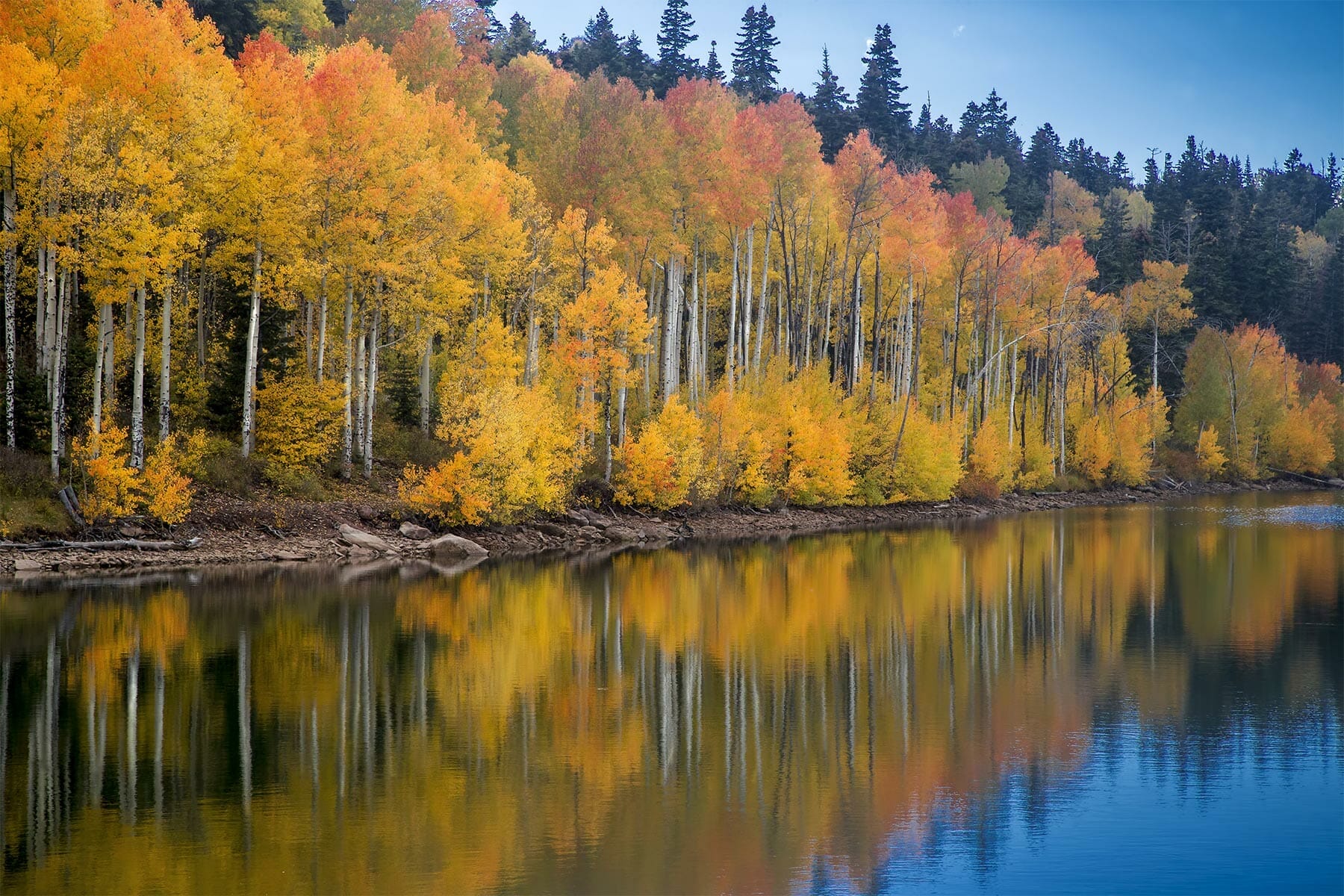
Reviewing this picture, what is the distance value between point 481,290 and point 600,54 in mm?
50162

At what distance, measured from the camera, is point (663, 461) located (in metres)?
42.9

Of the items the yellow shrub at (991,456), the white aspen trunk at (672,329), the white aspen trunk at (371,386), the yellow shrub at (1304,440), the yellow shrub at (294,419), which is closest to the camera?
the yellow shrub at (294,419)

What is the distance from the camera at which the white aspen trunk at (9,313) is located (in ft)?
93.9

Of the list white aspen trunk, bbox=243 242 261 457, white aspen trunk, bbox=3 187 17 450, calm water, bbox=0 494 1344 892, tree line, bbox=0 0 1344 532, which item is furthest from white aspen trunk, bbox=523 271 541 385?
white aspen trunk, bbox=3 187 17 450

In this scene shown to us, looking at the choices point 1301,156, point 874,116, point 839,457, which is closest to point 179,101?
point 839,457

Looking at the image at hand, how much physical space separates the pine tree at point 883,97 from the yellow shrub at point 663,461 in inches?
2423

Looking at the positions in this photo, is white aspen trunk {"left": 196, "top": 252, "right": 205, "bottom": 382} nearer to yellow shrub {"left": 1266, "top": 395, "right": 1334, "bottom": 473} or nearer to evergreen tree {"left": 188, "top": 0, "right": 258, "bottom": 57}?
evergreen tree {"left": 188, "top": 0, "right": 258, "bottom": 57}

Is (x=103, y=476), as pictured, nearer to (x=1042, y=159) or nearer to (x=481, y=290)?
(x=481, y=290)

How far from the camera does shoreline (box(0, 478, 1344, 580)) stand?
29.2m

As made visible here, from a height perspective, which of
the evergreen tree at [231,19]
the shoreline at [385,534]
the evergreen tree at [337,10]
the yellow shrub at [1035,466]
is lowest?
the shoreline at [385,534]

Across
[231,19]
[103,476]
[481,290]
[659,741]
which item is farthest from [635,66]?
[659,741]

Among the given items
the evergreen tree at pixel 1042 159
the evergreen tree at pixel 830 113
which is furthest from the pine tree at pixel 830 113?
the evergreen tree at pixel 1042 159

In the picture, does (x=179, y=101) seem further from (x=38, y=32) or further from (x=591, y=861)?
(x=591, y=861)

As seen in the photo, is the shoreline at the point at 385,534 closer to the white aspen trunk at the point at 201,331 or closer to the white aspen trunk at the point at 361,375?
the white aspen trunk at the point at 361,375
